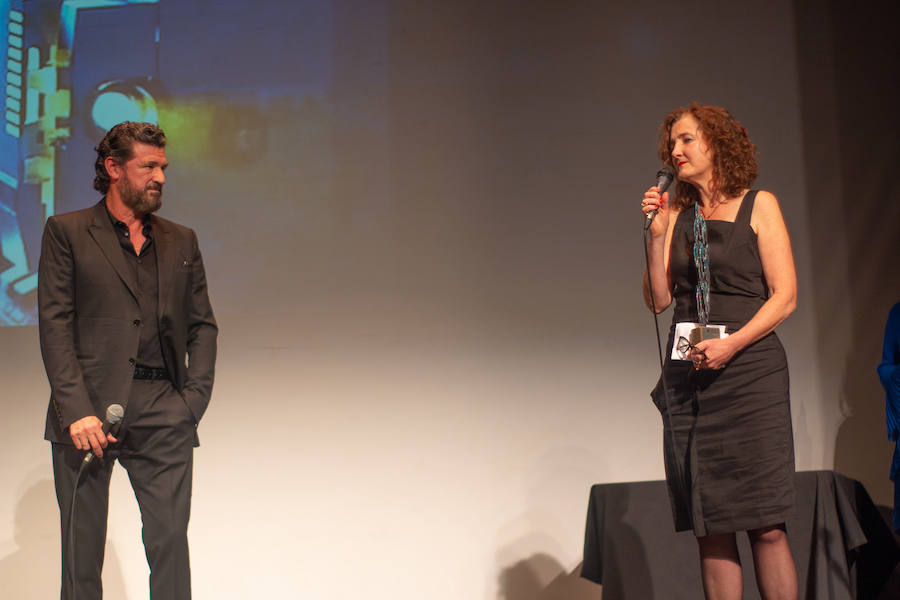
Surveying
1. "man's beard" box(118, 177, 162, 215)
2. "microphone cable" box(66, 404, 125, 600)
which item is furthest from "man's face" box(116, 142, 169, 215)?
"microphone cable" box(66, 404, 125, 600)

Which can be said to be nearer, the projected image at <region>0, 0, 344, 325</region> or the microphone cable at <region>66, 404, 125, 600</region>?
the microphone cable at <region>66, 404, 125, 600</region>

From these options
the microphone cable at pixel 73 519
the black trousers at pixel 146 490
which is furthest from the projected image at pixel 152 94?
the microphone cable at pixel 73 519

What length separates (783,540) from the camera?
207 centimetres

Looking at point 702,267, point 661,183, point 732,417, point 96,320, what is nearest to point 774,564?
point 732,417

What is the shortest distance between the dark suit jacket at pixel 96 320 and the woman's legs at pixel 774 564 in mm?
1571

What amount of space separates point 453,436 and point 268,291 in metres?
0.98

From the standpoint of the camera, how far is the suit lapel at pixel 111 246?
91.4 inches

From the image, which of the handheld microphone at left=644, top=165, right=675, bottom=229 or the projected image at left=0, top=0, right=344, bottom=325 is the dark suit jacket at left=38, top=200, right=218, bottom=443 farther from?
the handheld microphone at left=644, top=165, right=675, bottom=229

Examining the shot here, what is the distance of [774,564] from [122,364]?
1.79 metres

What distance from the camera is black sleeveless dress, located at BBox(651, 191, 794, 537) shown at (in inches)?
81.7

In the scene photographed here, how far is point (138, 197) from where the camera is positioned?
2.41 m

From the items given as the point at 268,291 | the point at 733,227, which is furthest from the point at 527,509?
the point at 733,227

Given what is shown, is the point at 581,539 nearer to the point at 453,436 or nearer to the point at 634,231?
the point at 453,436

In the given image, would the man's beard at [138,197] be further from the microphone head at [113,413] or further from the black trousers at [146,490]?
the microphone head at [113,413]
